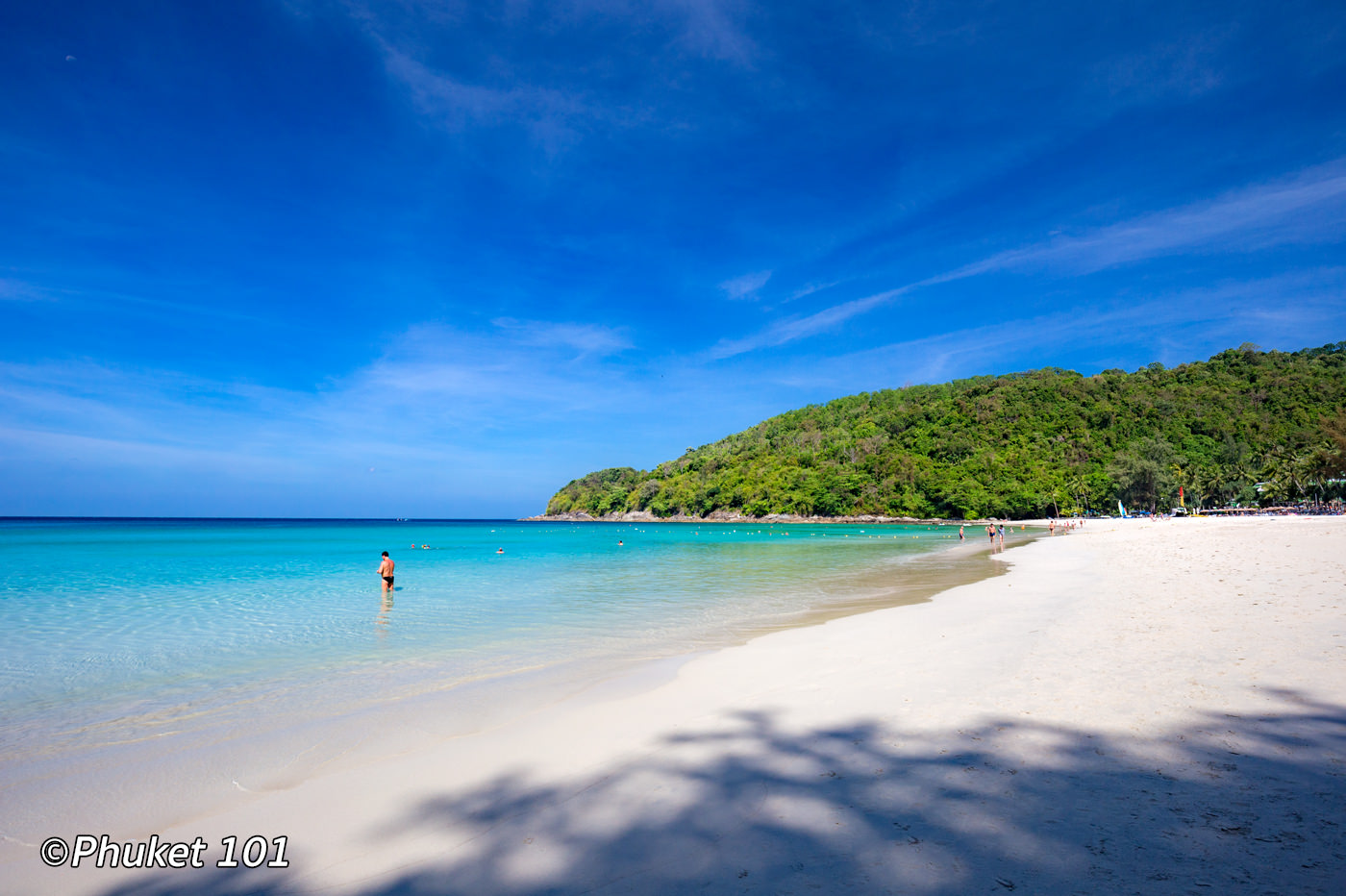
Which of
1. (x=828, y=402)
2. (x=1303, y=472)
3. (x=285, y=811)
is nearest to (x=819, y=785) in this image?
(x=285, y=811)

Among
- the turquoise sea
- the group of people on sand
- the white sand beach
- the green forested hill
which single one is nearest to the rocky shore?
the green forested hill

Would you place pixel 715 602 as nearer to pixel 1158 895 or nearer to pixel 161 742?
pixel 161 742

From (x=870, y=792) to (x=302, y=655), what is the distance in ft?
32.6

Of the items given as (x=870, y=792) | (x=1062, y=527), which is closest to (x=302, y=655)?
(x=870, y=792)

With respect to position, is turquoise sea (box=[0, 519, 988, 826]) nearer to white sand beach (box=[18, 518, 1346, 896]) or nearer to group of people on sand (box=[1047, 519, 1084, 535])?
white sand beach (box=[18, 518, 1346, 896])

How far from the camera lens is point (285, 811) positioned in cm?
439

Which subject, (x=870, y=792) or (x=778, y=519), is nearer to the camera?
(x=870, y=792)

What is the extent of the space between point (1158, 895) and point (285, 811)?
5.29 m

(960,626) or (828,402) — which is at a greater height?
(828,402)

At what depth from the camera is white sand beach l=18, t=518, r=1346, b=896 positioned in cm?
304

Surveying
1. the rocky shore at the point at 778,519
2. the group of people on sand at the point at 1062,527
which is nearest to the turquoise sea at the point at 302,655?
the group of people on sand at the point at 1062,527

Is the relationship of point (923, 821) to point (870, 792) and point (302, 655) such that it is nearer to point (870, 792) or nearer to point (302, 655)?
point (870, 792)

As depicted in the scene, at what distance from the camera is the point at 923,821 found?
351 centimetres

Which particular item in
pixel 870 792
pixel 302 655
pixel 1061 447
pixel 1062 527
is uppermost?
pixel 1061 447
